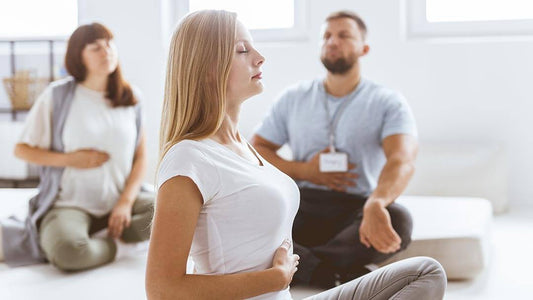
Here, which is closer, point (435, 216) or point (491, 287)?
point (491, 287)

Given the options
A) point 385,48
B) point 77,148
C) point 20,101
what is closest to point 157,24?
point 20,101

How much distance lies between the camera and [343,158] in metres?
2.84

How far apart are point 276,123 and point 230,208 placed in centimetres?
169

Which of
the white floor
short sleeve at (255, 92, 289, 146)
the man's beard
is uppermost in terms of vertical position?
the man's beard

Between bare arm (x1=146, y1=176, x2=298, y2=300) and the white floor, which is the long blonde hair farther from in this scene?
the white floor

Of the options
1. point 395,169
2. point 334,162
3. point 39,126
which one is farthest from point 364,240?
point 39,126

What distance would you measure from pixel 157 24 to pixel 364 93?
2071 mm

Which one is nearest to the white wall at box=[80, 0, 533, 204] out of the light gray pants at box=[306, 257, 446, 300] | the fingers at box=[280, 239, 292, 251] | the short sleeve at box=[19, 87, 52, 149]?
the short sleeve at box=[19, 87, 52, 149]

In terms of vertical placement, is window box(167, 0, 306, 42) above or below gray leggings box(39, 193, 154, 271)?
above

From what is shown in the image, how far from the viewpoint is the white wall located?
4074 millimetres

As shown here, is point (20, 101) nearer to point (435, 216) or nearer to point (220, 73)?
point (435, 216)

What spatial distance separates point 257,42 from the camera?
4.59 m

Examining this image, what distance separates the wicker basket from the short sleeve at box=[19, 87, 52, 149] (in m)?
1.92

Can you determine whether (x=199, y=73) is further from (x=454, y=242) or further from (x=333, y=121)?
(x=454, y=242)
